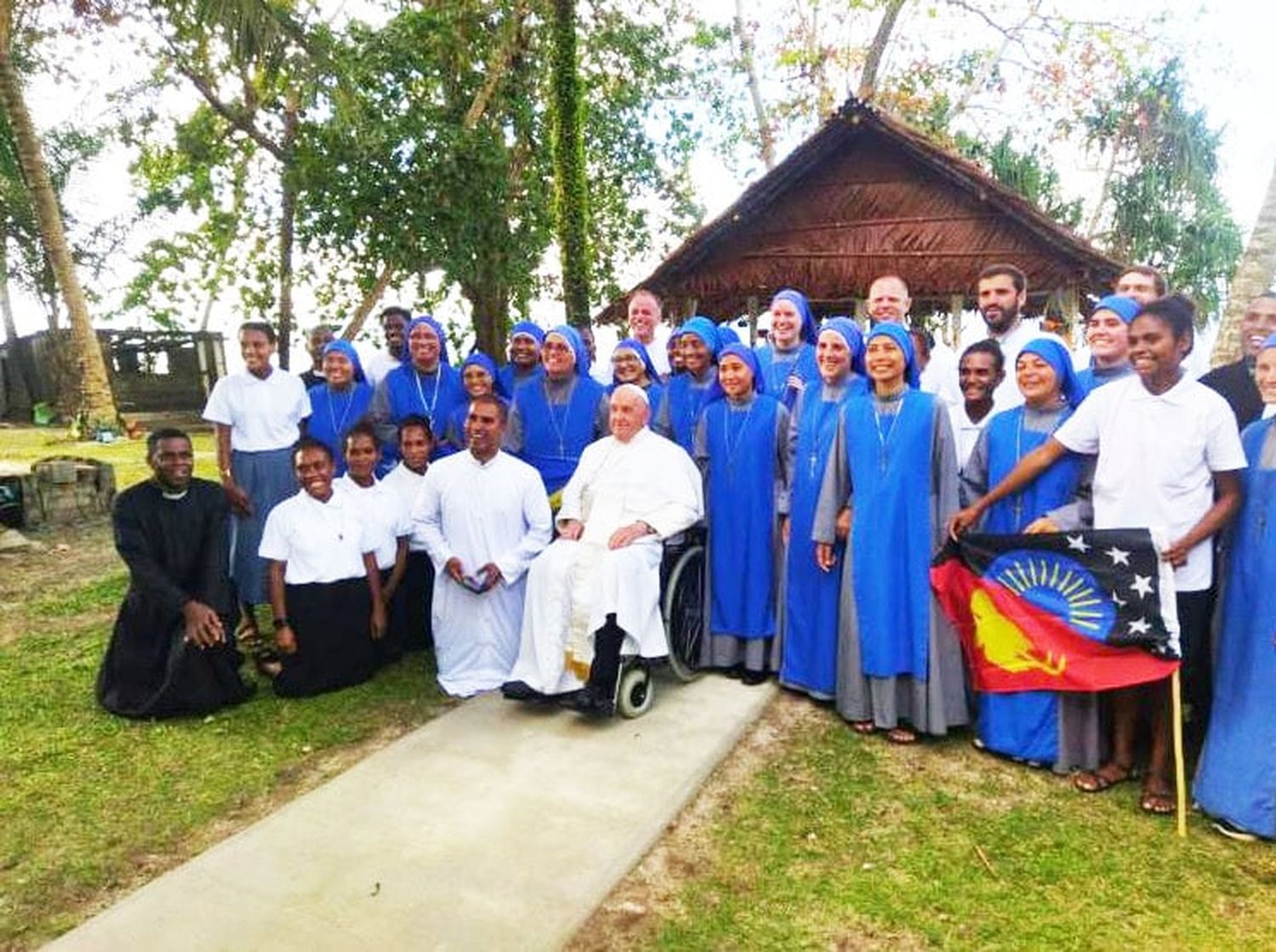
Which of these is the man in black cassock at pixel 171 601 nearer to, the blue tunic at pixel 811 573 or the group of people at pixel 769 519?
the group of people at pixel 769 519

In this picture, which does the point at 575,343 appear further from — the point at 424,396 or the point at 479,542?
the point at 479,542

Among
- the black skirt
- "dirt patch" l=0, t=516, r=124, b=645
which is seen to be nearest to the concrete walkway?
the black skirt

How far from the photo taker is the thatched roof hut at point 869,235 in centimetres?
892

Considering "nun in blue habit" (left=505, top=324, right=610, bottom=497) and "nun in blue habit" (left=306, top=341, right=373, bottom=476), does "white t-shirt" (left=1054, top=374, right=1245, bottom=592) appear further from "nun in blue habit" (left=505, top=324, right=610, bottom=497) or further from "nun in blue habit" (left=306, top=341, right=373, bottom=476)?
"nun in blue habit" (left=306, top=341, right=373, bottom=476)

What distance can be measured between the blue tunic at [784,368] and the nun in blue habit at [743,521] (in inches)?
23.9

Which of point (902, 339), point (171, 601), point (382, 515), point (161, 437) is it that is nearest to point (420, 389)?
point (382, 515)

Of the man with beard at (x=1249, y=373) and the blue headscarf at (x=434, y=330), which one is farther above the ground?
the blue headscarf at (x=434, y=330)

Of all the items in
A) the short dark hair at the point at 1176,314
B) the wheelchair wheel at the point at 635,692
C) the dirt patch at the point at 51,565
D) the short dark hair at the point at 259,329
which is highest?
the short dark hair at the point at 259,329

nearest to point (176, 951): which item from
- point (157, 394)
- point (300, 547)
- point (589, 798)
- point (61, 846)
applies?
point (61, 846)

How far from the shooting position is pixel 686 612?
4.88 m

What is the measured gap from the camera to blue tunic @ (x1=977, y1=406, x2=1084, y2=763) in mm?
3852

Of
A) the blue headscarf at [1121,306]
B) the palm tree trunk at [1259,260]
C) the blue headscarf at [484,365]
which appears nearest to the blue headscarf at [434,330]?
the blue headscarf at [484,365]

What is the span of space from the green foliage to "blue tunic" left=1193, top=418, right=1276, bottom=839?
60.7ft

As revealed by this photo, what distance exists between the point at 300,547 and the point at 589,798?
7.18 ft
